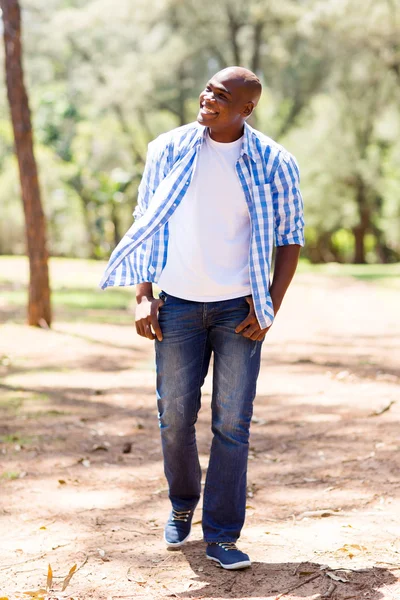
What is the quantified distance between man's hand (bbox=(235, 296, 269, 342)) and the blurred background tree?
62.4 ft

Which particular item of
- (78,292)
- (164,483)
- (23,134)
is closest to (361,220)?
(78,292)

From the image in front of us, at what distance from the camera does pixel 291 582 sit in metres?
3.29

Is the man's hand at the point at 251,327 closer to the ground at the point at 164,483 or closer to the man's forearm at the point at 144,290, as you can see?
the man's forearm at the point at 144,290

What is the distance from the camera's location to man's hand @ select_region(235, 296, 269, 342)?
10.8 feet

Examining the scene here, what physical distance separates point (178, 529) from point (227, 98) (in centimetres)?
191

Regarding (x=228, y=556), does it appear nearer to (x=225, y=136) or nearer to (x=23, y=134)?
(x=225, y=136)

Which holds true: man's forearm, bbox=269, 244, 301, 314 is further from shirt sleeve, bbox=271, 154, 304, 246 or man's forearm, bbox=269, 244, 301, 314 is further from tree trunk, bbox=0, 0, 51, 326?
tree trunk, bbox=0, 0, 51, 326

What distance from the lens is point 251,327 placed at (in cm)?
331

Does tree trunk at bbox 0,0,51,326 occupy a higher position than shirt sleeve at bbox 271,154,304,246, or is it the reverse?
tree trunk at bbox 0,0,51,326

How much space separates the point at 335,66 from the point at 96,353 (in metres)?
21.7

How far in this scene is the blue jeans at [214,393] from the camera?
132 inches

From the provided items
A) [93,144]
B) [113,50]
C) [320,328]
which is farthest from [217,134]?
[93,144]

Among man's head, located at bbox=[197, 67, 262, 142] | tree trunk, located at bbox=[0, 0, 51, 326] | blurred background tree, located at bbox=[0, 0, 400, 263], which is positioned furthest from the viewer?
blurred background tree, located at bbox=[0, 0, 400, 263]

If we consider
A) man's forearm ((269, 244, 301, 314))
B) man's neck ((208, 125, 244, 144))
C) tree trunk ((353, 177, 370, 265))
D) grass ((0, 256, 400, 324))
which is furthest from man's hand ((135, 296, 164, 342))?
tree trunk ((353, 177, 370, 265))
